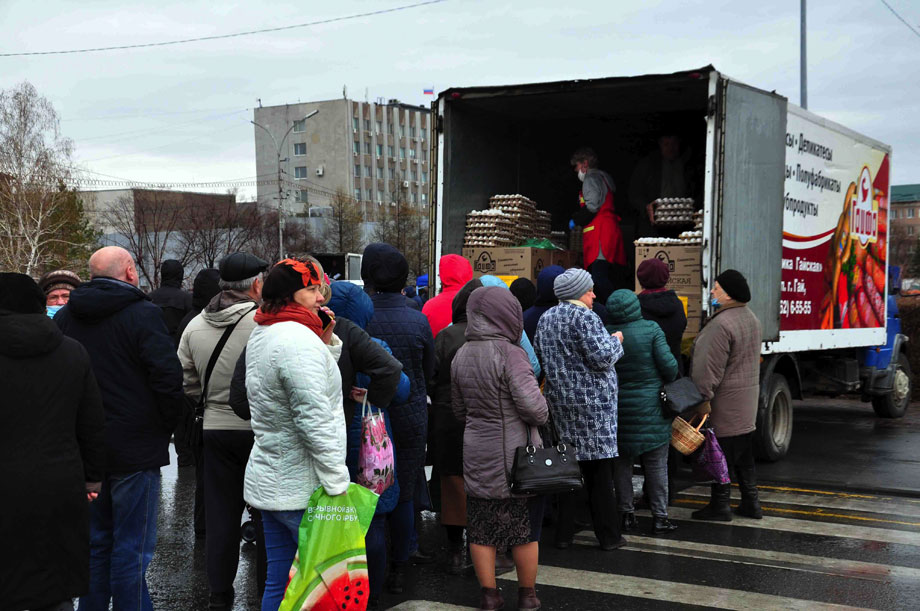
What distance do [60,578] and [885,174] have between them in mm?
11021

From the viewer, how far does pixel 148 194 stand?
194 feet

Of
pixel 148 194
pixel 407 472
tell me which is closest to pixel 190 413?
pixel 407 472

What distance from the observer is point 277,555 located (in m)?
4.23

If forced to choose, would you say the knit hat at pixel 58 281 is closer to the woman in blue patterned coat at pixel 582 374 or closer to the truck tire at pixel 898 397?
the woman in blue patterned coat at pixel 582 374

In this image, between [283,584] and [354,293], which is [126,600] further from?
[354,293]

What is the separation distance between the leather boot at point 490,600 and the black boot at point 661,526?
2.06 metres

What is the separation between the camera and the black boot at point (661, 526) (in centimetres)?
687

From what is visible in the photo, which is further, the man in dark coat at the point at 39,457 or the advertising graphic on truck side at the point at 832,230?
the advertising graphic on truck side at the point at 832,230

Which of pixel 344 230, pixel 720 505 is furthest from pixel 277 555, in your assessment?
pixel 344 230

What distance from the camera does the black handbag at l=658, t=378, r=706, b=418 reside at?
657cm

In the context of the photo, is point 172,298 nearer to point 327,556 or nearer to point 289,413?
point 289,413

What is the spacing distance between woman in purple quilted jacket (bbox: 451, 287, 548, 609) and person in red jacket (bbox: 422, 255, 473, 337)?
5.64ft

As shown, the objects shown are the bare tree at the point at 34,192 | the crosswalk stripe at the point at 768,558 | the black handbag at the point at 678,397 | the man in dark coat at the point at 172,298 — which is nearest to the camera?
the crosswalk stripe at the point at 768,558

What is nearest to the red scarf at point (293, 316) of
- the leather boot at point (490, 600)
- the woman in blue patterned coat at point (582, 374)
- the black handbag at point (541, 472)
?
the black handbag at point (541, 472)
